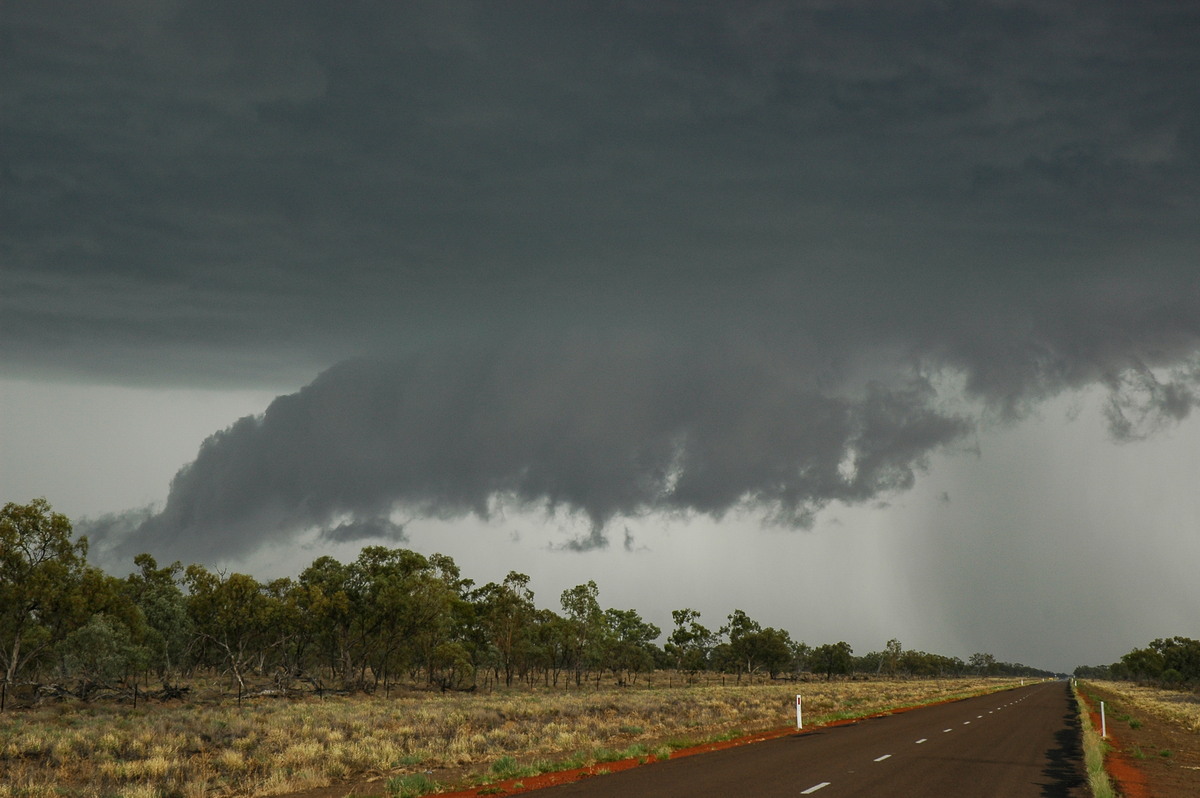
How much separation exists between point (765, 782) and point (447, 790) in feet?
21.5

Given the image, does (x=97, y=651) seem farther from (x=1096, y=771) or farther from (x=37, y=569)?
(x=1096, y=771)

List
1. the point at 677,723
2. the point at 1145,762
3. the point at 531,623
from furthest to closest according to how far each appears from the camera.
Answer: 1. the point at 531,623
2. the point at 677,723
3. the point at 1145,762

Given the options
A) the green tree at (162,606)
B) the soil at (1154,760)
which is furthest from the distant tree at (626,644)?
the soil at (1154,760)

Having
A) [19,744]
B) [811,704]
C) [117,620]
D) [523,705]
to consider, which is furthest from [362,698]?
[19,744]

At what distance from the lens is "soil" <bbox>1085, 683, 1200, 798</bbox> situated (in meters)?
19.8

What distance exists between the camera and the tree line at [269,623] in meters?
47.1

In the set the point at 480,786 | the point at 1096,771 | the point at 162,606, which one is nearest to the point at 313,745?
the point at 480,786

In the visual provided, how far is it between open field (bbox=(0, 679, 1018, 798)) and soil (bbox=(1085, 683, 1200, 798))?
1162 cm

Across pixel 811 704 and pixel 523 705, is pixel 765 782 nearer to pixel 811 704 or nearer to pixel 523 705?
pixel 523 705

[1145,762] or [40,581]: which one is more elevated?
[40,581]

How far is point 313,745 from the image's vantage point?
25062mm

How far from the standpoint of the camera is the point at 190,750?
2670cm

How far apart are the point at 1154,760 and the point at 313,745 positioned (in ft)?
83.3

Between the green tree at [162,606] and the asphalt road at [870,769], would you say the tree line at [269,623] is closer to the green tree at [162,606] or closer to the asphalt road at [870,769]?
the green tree at [162,606]
